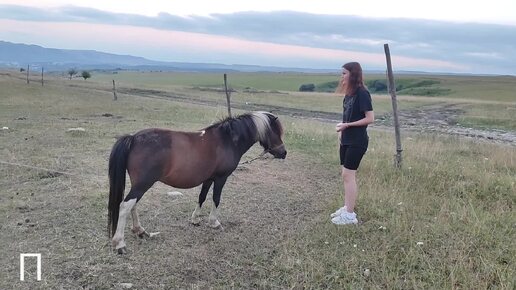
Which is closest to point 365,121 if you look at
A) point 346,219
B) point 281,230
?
point 346,219

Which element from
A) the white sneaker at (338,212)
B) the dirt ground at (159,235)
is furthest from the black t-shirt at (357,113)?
the dirt ground at (159,235)

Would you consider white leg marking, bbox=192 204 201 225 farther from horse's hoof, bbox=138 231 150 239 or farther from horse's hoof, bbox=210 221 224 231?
horse's hoof, bbox=138 231 150 239

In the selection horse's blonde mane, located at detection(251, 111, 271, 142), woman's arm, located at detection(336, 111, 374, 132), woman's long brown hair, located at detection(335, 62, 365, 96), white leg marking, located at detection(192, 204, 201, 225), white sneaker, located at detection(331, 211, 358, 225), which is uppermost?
woman's long brown hair, located at detection(335, 62, 365, 96)

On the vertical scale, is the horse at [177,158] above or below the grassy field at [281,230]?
above

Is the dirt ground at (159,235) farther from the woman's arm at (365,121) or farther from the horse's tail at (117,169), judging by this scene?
the woman's arm at (365,121)

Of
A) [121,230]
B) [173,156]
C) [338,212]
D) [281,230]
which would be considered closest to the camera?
[121,230]

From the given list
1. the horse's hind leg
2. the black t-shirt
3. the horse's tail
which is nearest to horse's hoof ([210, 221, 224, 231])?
the horse's hind leg

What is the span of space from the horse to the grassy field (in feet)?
1.68

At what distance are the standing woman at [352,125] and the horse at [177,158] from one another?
3.72 feet

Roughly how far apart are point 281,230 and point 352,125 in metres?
1.76

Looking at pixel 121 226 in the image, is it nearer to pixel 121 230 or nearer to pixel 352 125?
pixel 121 230

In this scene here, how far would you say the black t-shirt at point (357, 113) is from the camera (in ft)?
20.2

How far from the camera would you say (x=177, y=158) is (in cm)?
575

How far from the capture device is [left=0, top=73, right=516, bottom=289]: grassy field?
4.91 meters
